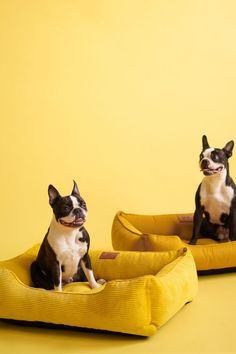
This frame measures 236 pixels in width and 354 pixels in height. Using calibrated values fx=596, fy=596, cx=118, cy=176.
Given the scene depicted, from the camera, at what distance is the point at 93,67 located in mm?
6207

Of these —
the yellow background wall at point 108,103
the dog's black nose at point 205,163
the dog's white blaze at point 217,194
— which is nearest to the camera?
the dog's black nose at point 205,163

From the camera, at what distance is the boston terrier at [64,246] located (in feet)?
11.8

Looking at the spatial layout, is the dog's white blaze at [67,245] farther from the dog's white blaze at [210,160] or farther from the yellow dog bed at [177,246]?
the dog's white blaze at [210,160]

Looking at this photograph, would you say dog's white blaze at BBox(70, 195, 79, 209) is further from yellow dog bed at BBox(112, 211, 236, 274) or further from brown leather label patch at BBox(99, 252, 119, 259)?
yellow dog bed at BBox(112, 211, 236, 274)

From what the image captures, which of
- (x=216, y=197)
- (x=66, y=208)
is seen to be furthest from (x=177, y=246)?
(x=66, y=208)

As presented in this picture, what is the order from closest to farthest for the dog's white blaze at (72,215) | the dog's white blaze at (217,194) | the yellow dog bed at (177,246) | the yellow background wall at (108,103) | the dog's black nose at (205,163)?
the dog's white blaze at (72,215) < the yellow dog bed at (177,246) < the dog's black nose at (205,163) < the dog's white blaze at (217,194) < the yellow background wall at (108,103)

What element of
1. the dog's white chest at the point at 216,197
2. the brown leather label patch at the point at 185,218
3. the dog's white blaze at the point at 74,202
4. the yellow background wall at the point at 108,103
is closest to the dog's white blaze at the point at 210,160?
the dog's white chest at the point at 216,197

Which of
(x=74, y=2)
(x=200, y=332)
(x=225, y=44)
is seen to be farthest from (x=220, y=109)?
(x=200, y=332)

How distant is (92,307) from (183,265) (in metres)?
0.76

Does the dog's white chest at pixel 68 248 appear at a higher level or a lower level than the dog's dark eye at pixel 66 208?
lower

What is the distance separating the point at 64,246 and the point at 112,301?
0.64m

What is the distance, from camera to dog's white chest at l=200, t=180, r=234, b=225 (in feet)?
15.3

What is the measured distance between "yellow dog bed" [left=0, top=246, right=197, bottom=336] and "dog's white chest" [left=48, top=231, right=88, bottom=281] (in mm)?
146

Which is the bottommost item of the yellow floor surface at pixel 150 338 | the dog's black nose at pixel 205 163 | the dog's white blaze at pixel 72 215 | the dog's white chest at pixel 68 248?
the yellow floor surface at pixel 150 338
